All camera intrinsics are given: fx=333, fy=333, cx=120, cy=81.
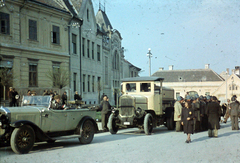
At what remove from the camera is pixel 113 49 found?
45.1m

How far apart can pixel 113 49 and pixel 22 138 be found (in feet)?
117

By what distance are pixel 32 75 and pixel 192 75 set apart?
2913 inches

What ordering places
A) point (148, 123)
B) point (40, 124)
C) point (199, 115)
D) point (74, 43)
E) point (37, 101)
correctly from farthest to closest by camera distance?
1. point (74, 43)
2. point (199, 115)
3. point (148, 123)
4. point (37, 101)
5. point (40, 124)

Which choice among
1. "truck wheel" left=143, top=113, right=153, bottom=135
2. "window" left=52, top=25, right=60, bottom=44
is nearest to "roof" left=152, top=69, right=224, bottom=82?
"window" left=52, top=25, right=60, bottom=44

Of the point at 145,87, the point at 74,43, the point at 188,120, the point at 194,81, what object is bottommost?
the point at 188,120

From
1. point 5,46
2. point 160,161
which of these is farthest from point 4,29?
point 160,161

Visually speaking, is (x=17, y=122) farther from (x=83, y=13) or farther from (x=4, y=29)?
(x=83, y=13)

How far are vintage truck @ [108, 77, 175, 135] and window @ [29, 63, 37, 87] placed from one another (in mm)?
10078

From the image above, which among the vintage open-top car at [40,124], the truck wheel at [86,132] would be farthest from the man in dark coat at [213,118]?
the truck wheel at [86,132]

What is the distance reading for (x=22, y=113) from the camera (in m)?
10.4

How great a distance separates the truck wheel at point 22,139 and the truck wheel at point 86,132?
252 cm

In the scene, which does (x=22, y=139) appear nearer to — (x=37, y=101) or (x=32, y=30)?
(x=37, y=101)

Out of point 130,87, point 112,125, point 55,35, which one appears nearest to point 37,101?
point 112,125

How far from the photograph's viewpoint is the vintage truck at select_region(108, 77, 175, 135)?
1655cm
